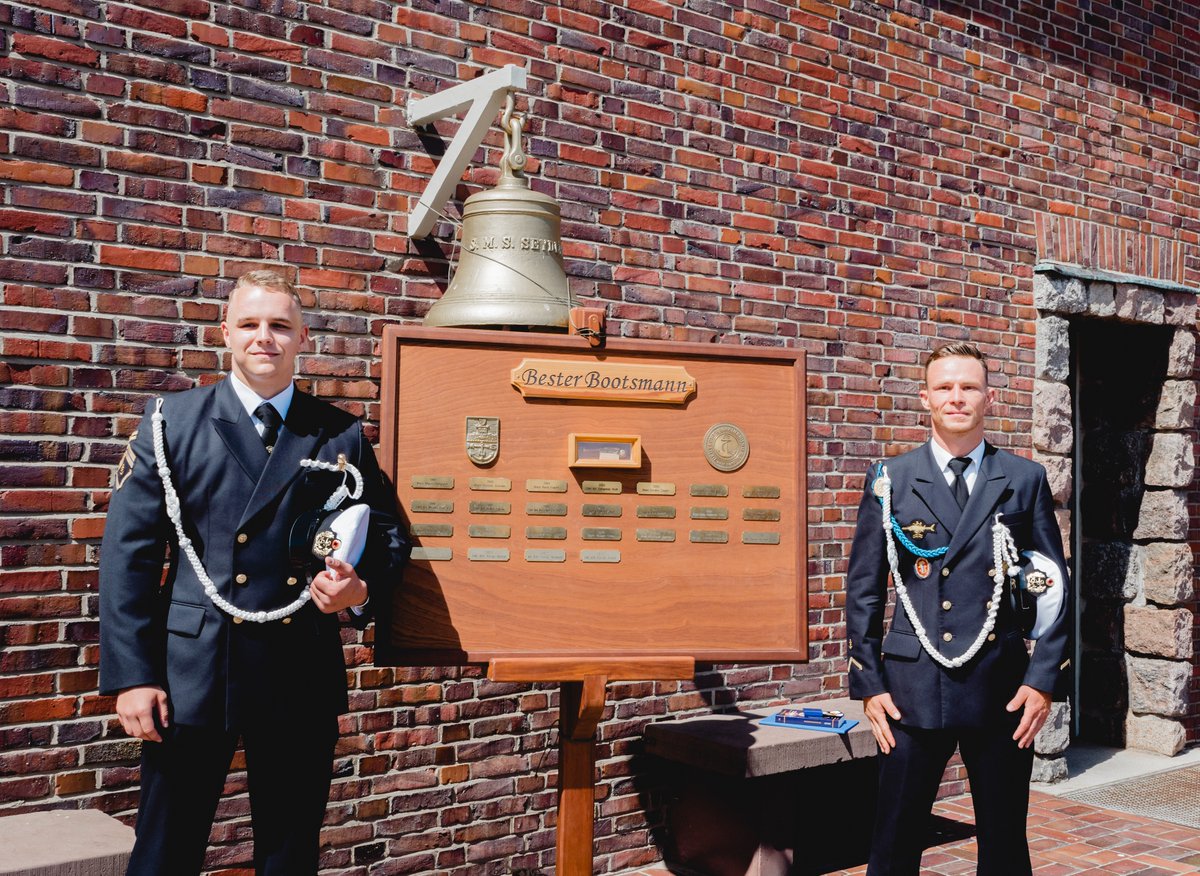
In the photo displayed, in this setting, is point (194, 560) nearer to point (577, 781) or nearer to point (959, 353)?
point (577, 781)

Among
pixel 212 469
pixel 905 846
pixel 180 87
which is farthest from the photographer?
pixel 180 87

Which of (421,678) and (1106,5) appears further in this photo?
(1106,5)

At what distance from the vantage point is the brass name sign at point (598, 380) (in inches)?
119

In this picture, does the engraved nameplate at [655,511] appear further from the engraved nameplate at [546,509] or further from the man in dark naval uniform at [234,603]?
the man in dark naval uniform at [234,603]

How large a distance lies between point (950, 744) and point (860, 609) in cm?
46

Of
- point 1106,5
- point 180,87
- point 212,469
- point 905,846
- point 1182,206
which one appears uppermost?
point 1106,5

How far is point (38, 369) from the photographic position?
354cm

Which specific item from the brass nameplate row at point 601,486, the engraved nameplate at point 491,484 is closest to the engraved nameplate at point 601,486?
the brass nameplate row at point 601,486

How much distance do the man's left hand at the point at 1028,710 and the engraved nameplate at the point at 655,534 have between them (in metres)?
1.11

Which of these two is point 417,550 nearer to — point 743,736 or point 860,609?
point 860,609

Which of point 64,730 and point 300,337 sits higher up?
point 300,337

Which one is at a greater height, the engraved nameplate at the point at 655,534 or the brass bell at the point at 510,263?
the brass bell at the point at 510,263

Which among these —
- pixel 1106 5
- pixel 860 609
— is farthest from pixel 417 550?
pixel 1106 5

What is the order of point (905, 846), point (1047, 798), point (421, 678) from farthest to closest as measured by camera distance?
point (1047, 798), point (421, 678), point (905, 846)
